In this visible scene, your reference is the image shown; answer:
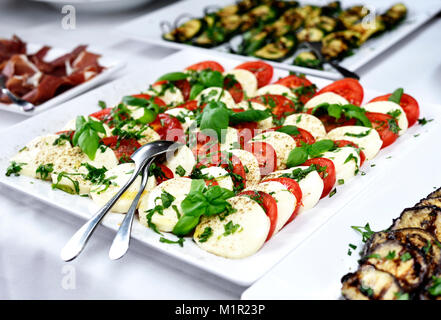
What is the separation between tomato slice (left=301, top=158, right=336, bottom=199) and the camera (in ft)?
6.06

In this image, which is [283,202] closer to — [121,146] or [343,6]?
[121,146]

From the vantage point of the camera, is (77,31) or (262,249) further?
(77,31)

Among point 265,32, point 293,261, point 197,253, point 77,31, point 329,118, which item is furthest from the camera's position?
point 77,31

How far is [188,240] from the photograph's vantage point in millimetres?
1668

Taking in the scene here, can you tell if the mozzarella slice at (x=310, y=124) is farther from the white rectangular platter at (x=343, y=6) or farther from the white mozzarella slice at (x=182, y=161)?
the white rectangular platter at (x=343, y=6)

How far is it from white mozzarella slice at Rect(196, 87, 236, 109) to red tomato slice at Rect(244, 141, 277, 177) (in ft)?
1.78

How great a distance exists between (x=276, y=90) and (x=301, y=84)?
0.51ft

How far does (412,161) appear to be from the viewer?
1979mm

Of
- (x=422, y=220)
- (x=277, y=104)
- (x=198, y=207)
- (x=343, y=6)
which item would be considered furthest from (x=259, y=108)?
(x=343, y=6)

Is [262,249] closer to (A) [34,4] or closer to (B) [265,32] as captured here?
(B) [265,32]

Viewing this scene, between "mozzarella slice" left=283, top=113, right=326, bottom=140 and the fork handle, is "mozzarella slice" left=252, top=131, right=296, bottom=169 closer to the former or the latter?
"mozzarella slice" left=283, top=113, right=326, bottom=140

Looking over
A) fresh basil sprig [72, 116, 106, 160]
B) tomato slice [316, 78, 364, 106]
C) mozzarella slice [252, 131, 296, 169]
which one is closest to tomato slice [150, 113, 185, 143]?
fresh basil sprig [72, 116, 106, 160]
